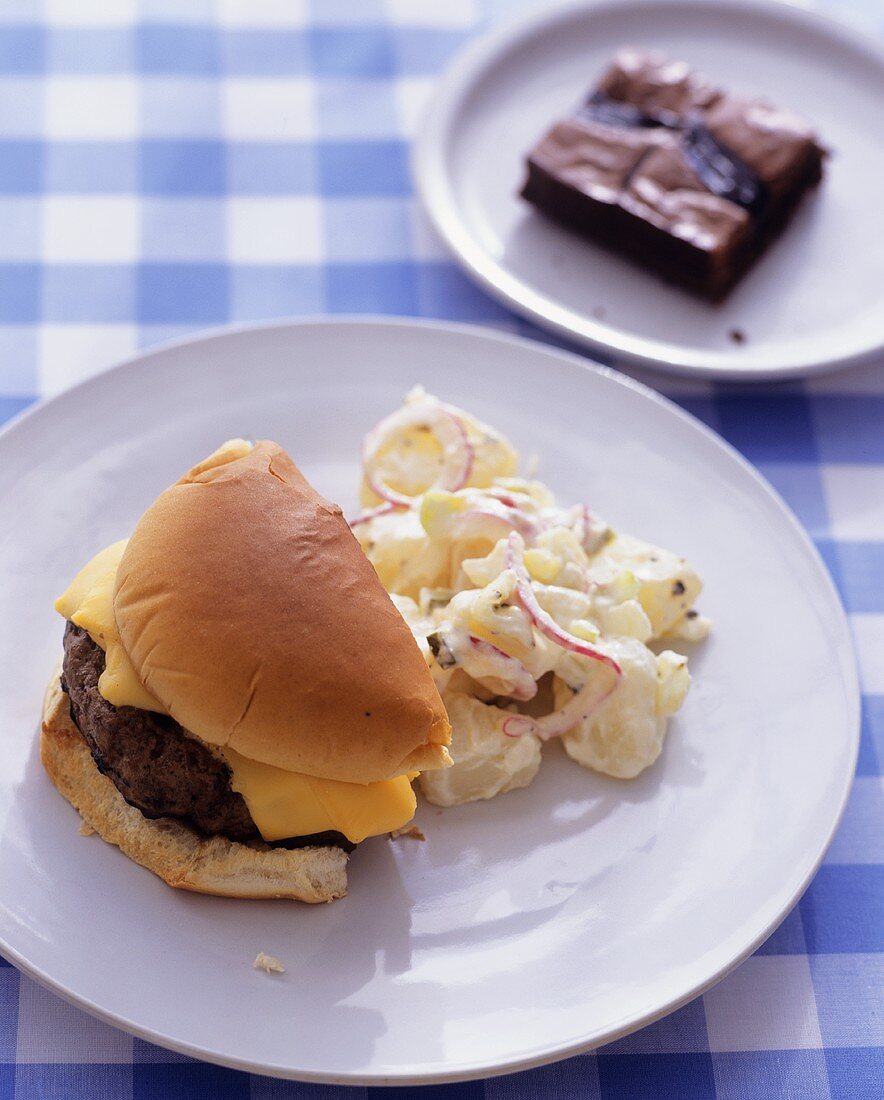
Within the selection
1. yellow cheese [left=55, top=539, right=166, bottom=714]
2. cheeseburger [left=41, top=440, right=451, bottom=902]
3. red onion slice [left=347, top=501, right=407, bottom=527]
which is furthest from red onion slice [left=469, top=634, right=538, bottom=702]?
yellow cheese [left=55, top=539, right=166, bottom=714]

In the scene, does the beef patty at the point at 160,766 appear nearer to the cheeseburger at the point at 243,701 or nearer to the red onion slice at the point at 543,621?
the cheeseburger at the point at 243,701

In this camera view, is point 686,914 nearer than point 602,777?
Yes

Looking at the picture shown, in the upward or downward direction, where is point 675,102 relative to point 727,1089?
upward

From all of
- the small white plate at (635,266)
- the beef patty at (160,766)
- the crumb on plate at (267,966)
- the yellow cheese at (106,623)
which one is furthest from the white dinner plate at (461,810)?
the small white plate at (635,266)

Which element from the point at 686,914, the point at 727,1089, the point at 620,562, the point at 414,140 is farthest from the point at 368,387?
the point at 727,1089

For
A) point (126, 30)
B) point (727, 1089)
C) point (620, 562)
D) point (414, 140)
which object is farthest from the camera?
point (126, 30)

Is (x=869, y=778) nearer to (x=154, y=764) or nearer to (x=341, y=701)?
(x=341, y=701)

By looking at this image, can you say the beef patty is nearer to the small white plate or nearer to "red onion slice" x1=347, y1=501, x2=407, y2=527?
"red onion slice" x1=347, y1=501, x2=407, y2=527
